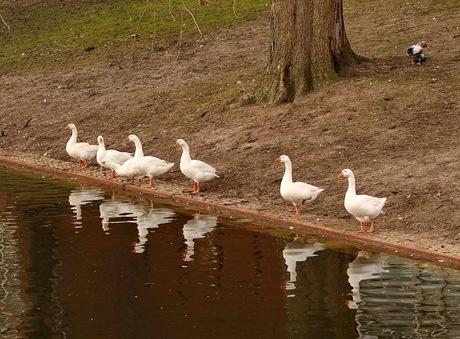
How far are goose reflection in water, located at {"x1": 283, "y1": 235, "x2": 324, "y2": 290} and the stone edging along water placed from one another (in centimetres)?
51

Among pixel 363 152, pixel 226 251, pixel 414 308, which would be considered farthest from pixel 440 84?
pixel 414 308

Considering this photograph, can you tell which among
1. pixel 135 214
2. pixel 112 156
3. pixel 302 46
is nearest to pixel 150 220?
pixel 135 214

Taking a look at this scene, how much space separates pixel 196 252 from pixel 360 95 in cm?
871

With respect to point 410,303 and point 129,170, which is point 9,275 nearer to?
point 410,303

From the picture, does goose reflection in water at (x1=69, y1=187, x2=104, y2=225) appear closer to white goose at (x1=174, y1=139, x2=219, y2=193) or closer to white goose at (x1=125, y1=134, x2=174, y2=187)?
white goose at (x1=125, y1=134, x2=174, y2=187)

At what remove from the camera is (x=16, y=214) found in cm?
1691

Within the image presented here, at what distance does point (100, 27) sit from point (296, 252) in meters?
22.1

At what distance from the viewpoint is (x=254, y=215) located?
1647 centimetres

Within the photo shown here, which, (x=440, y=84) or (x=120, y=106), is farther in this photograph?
(x=120, y=106)

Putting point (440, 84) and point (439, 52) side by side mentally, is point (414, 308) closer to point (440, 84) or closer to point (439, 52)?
point (440, 84)

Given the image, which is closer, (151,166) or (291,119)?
(151,166)

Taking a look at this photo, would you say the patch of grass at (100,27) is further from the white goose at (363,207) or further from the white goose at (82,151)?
the white goose at (363,207)

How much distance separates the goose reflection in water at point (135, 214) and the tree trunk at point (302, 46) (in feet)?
A: 18.7

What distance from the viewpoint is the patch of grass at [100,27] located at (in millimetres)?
31719
